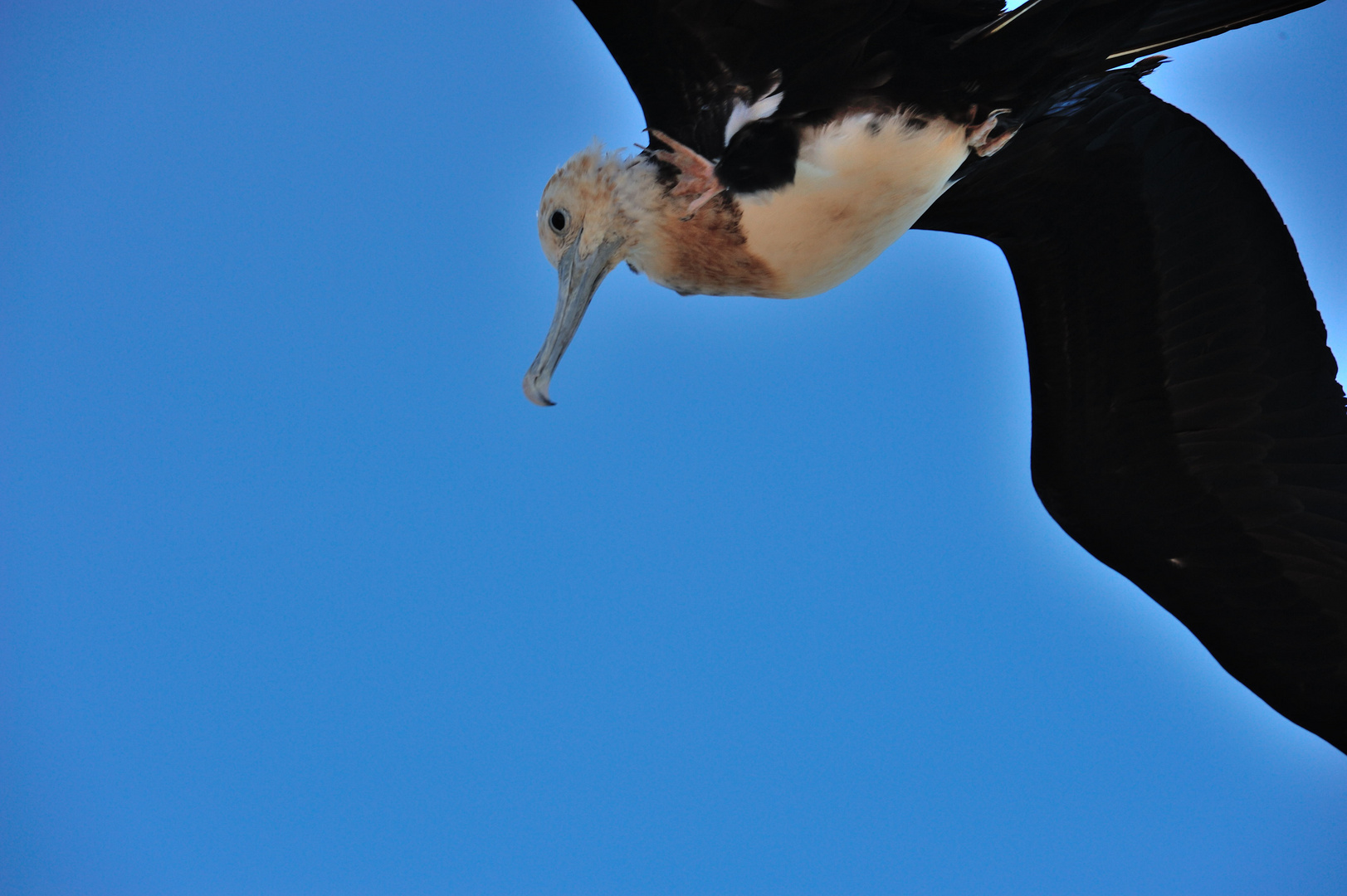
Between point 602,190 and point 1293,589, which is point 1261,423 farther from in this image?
point 602,190

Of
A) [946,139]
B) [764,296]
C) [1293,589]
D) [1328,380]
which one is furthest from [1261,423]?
[764,296]

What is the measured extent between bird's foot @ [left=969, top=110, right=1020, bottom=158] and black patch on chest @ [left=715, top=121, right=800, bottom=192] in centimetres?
57

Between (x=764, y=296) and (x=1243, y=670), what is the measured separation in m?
2.39

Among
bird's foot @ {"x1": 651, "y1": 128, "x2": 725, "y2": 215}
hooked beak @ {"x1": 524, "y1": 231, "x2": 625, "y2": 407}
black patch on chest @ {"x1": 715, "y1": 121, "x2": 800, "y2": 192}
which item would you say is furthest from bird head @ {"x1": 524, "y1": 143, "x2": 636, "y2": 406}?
black patch on chest @ {"x1": 715, "y1": 121, "x2": 800, "y2": 192}

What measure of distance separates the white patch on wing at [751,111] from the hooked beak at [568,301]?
0.50m

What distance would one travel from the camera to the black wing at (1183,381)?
12.9 feet

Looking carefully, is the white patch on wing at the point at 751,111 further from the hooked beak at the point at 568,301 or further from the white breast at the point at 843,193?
the hooked beak at the point at 568,301

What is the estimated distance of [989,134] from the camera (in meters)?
3.30

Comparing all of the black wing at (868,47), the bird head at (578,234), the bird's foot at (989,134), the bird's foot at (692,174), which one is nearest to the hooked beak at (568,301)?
the bird head at (578,234)

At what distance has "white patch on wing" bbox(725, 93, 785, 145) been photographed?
9.98 ft

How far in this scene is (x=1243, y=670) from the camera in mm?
4168

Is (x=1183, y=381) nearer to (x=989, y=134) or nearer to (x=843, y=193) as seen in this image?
(x=989, y=134)

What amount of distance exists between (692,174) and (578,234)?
45 centimetres

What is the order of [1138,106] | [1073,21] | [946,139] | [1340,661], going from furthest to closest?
1. [1340,661]
2. [1138,106]
3. [946,139]
4. [1073,21]
